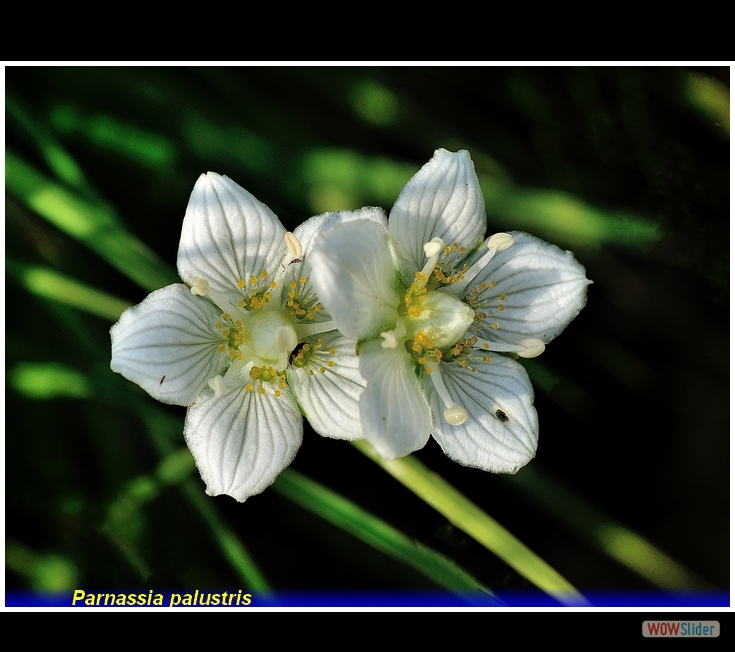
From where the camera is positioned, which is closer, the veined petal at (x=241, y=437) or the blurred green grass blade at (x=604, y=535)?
the veined petal at (x=241, y=437)

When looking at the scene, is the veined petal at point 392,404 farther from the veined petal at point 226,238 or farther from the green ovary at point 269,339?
the veined petal at point 226,238

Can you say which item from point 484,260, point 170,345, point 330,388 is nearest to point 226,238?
point 170,345

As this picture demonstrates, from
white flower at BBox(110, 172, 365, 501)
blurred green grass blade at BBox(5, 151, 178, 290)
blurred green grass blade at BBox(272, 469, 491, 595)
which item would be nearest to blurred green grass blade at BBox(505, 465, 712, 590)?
blurred green grass blade at BBox(272, 469, 491, 595)

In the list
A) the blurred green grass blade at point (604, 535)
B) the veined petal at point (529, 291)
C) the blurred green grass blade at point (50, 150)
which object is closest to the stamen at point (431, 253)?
the veined petal at point (529, 291)

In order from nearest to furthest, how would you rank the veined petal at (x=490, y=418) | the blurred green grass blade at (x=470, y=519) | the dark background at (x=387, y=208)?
the veined petal at (x=490, y=418)
the blurred green grass blade at (x=470, y=519)
the dark background at (x=387, y=208)

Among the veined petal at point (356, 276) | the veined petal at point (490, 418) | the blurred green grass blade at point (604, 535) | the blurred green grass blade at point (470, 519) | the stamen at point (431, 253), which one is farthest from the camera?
the blurred green grass blade at point (604, 535)

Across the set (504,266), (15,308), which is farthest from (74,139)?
(504,266)

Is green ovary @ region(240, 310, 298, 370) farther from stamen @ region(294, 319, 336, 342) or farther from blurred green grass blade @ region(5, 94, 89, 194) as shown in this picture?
blurred green grass blade @ region(5, 94, 89, 194)
